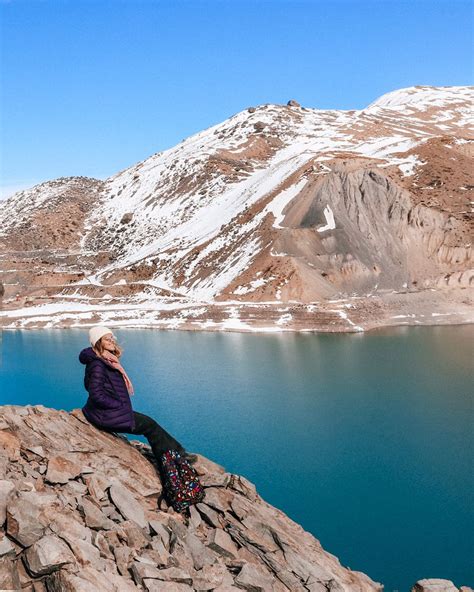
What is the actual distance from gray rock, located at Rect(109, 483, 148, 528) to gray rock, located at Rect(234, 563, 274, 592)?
154 centimetres

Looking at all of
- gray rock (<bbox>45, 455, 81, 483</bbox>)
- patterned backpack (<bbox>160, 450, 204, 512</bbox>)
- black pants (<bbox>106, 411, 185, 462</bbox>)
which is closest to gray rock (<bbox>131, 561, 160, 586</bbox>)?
gray rock (<bbox>45, 455, 81, 483</bbox>)

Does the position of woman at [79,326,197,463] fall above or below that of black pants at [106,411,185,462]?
above

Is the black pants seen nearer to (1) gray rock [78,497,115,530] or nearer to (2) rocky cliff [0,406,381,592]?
(2) rocky cliff [0,406,381,592]

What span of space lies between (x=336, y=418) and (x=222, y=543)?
1950 centimetres

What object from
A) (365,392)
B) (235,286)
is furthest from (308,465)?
(235,286)

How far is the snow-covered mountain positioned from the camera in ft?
185

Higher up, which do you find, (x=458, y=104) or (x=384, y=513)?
(x=458, y=104)

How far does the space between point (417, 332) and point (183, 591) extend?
4545 cm

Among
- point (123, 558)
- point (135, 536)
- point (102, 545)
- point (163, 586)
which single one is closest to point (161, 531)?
point (135, 536)

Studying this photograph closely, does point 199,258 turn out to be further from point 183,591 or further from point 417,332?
point 183,591

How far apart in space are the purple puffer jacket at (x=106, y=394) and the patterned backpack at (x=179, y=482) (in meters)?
0.86

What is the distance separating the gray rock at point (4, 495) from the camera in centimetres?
643

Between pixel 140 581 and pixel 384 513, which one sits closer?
pixel 140 581

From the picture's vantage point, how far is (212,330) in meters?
53.6
